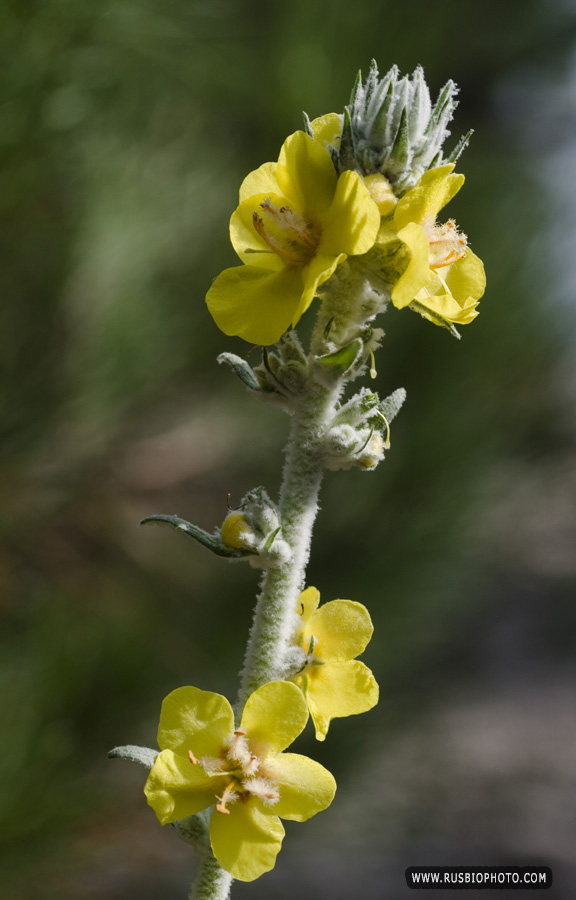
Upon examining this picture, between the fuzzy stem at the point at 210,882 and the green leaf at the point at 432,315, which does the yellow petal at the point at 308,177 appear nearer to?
the green leaf at the point at 432,315

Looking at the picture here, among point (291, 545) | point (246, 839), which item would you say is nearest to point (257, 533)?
point (291, 545)

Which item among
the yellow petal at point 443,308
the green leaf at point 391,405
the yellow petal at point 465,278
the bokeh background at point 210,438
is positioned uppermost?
the bokeh background at point 210,438

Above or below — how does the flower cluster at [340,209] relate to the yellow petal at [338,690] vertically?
above

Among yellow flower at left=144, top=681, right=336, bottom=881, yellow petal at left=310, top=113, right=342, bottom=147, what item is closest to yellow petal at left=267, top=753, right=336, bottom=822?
yellow flower at left=144, top=681, right=336, bottom=881

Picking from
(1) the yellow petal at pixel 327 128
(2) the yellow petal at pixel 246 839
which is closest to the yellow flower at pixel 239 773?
(2) the yellow petal at pixel 246 839

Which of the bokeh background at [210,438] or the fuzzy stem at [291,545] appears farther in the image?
the bokeh background at [210,438]

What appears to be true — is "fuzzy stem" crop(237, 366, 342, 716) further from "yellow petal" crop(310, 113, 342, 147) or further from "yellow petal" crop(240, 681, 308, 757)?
"yellow petal" crop(310, 113, 342, 147)

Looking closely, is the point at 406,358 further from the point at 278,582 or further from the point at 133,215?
the point at 278,582

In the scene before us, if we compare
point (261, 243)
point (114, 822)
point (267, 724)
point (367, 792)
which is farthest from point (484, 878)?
point (367, 792)
